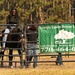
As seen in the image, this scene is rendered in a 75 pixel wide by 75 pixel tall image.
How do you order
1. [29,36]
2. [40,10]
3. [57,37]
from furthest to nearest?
[40,10]
[29,36]
[57,37]

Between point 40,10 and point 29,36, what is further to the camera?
point 40,10

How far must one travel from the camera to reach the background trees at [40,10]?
4225cm

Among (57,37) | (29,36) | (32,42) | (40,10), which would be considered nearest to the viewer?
(57,37)

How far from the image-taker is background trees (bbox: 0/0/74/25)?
139ft

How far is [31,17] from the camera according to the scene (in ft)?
145

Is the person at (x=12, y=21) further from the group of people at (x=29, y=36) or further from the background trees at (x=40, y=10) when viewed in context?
the background trees at (x=40, y=10)

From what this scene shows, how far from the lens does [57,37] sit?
13297mm

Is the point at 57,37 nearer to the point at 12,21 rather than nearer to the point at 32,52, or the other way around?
the point at 32,52

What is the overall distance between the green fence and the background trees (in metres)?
28.2

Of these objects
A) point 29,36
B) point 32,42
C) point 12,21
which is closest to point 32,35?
point 29,36

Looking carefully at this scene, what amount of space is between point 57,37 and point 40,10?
3143cm

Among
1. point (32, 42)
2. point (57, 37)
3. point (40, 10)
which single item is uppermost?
point (40, 10)

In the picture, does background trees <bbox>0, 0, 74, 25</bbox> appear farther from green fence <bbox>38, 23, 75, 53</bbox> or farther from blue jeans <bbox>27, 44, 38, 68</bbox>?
green fence <bbox>38, 23, 75, 53</bbox>

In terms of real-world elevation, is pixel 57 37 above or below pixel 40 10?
below
